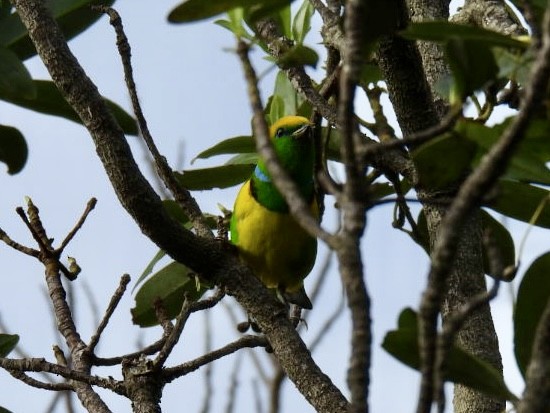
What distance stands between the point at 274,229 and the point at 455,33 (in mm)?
1748

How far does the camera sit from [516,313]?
1.25 m

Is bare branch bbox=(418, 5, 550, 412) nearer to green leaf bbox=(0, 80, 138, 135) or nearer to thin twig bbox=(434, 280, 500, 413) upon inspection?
thin twig bbox=(434, 280, 500, 413)

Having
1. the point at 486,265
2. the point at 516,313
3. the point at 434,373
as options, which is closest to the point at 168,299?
the point at 486,265

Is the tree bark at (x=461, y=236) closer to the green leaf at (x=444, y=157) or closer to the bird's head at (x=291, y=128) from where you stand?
the green leaf at (x=444, y=157)

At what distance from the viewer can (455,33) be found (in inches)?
40.2

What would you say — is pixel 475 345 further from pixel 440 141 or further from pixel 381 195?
pixel 440 141

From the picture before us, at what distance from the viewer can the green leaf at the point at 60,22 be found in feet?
6.27

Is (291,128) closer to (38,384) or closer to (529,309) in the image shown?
(38,384)

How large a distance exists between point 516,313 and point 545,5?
0.37 metres

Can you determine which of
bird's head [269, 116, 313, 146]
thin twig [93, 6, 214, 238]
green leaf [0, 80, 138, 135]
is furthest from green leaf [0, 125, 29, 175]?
bird's head [269, 116, 313, 146]

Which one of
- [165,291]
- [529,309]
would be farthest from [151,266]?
[529,309]

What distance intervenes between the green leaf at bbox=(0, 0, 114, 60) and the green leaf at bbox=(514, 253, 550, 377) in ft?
3.45

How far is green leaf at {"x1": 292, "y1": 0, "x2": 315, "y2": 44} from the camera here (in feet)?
7.44

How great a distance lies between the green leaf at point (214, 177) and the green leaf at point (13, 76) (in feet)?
1.85
